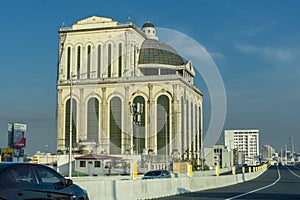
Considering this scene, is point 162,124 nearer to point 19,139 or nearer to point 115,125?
point 115,125

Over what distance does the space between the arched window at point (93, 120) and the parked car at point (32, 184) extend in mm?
102560

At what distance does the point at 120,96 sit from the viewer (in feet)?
376

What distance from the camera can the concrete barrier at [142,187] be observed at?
1742 centimetres

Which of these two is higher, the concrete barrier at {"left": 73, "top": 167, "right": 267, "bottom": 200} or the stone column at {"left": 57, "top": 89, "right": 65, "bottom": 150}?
the stone column at {"left": 57, "top": 89, "right": 65, "bottom": 150}

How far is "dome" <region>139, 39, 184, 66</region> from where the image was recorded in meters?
128

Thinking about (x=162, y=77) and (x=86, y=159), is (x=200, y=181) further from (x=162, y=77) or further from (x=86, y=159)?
(x=162, y=77)

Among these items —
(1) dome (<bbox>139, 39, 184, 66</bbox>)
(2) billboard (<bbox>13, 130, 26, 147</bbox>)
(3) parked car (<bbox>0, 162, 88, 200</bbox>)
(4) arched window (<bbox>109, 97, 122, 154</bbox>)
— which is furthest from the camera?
(1) dome (<bbox>139, 39, 184, 66</bbox>)

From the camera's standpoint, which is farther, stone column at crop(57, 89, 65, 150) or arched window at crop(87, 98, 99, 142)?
stone column at crop(57, 89, 65, 150)

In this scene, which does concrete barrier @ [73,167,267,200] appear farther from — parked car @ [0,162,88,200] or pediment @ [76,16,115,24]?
pediment @ [76,16,115,24]

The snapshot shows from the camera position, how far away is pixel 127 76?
382ft

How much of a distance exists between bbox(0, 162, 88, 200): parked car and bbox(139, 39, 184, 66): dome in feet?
380

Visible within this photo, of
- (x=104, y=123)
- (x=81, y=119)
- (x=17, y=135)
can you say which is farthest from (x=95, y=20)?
(x=17, y=135)

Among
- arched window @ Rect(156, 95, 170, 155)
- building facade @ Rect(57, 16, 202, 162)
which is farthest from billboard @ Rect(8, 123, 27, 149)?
arched window @ Rect(156, 95, 170, 155)

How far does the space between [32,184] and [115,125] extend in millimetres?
103334
